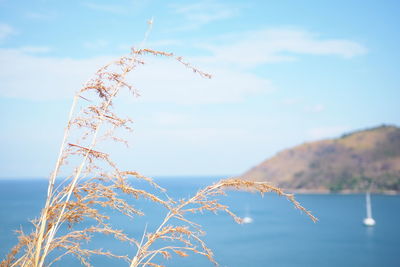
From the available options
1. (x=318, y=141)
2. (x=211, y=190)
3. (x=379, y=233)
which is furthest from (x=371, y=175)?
(x=211, y=190)

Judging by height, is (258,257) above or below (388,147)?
below

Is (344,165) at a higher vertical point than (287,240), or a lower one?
higher

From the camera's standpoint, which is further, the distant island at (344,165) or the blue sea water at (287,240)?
the distant island at (344,165)

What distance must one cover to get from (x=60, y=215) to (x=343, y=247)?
177ft

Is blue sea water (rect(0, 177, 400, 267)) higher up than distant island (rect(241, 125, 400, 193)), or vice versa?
distant island (rect(241, 125, 400, 193))

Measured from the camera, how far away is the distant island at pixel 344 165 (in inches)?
5409

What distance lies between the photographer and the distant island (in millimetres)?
137400

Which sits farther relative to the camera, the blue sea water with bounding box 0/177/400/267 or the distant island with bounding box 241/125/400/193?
the distant island with bounding box 241/125/400/193

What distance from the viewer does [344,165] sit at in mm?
150000

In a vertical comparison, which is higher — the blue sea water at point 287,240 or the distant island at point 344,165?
the distant island at point 344,165

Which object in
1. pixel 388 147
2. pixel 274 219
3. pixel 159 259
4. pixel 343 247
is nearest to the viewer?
pixel 159 259

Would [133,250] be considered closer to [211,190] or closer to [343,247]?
[343,247]

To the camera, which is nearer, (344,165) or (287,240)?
(287,240)

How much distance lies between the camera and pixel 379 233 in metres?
63.1
